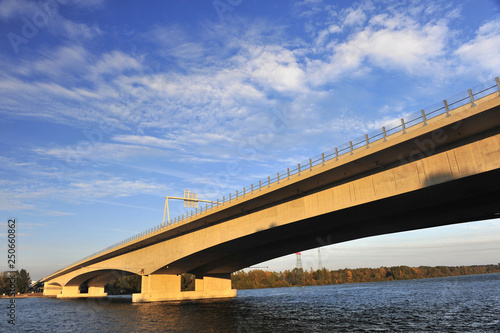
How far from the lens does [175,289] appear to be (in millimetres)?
60438

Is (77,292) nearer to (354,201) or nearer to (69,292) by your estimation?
(69,292)

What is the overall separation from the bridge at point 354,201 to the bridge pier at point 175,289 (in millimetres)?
187

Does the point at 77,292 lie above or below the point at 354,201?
below

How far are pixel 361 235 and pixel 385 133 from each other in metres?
22.1

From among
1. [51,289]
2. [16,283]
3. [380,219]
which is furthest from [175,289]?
[16,283]

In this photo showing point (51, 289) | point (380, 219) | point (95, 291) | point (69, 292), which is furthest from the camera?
point (51, 289)

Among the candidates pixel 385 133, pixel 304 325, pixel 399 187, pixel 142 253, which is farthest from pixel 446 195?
pixel 142 253

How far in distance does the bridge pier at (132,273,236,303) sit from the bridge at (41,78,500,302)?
19 centimetres

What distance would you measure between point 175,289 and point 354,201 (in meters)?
43.4

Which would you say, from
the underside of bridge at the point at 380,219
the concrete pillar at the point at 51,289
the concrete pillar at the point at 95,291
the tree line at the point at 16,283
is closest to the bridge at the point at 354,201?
the underside of bridge at the point at 380,219

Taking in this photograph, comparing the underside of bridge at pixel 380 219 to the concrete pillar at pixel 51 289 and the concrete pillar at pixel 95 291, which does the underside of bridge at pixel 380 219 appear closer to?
the concrete pillar at pixel 95 291

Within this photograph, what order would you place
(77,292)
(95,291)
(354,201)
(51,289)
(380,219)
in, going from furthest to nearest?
(51,289), (95,291), (77,292), (380,219), (354,201)

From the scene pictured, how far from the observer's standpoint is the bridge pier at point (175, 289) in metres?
57.1

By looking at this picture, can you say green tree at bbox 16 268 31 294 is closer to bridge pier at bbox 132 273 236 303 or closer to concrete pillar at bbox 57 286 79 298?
concrete pillar at bbox 57 286 79 298
